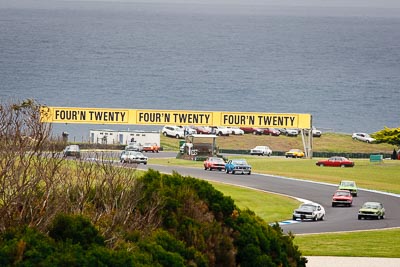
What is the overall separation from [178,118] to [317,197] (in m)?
43.3

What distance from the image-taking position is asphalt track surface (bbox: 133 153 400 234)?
5866 cm

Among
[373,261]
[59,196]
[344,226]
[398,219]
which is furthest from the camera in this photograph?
[398,219]

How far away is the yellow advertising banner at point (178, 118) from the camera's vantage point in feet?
373

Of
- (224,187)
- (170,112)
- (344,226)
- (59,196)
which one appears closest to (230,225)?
(59,196)

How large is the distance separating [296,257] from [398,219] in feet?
91.8

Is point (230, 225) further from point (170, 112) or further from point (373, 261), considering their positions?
point (170, 112)

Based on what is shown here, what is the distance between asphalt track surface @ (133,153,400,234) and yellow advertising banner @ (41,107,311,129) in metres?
22.4

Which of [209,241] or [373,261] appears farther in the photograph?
[373,261]

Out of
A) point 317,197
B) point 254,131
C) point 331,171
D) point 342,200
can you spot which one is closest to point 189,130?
point 254,131

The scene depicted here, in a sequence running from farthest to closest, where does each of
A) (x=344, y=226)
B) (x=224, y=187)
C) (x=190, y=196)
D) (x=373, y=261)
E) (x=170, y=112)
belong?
(x=170, y=112) → (x=224, y=187) → (x=344, y=226) → (x=373, y=261) → (x=190, y=196)

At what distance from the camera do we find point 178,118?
116562mm

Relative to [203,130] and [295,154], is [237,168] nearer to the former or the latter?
[295,154]

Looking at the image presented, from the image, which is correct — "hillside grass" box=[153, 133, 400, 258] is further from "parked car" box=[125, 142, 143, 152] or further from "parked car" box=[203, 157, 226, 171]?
"parked car" box=[125, 142, 143, 152]

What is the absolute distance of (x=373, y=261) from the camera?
44.9 m
